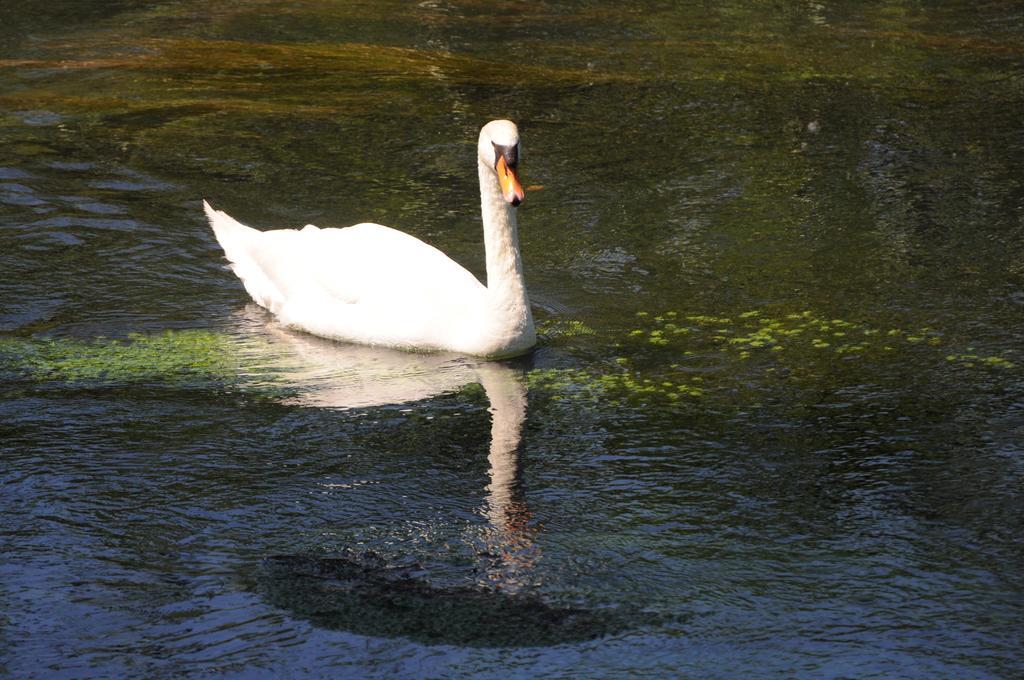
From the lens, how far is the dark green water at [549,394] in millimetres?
5121

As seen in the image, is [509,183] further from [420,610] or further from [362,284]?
[420,610]

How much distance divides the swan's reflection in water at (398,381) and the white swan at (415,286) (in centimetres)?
12

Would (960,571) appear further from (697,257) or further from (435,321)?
(697,257)

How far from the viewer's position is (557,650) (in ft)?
16.2

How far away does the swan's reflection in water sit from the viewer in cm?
622

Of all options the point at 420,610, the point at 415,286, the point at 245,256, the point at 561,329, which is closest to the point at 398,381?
the point at 415,286

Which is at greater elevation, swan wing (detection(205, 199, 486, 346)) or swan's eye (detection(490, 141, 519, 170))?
swan's eye (detection(490, 141, 519, 170))

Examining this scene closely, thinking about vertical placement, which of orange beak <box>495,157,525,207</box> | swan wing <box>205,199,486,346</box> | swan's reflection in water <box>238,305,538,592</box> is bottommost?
swan's reflection in water <box>238,305,538,592</box>

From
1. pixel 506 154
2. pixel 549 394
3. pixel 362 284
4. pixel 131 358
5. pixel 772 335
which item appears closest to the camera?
pixel 549 394

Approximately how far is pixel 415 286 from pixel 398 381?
0.73m

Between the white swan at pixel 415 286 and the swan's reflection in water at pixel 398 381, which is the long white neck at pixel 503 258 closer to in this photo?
the white swan at pixel 415 286

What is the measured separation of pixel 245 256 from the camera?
9.20m

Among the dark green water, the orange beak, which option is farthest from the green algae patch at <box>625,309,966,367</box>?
the orange beak

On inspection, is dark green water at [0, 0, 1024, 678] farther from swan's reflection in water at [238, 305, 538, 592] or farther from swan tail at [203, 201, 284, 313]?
swan tail at [203, 201, 284, 313]
